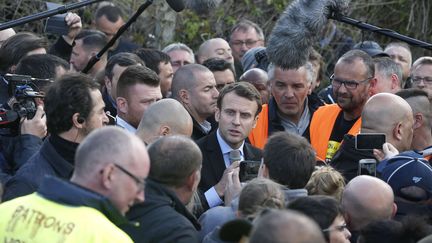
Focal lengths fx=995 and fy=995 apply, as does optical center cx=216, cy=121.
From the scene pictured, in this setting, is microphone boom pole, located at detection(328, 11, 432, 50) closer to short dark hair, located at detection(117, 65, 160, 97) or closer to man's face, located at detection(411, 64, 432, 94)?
short dark hair, located at detection(117, 65, 160, 97)

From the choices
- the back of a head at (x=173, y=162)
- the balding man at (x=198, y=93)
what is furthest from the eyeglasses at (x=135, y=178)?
the balding man at (x=198, y=93)

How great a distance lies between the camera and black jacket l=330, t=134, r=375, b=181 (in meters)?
6.96

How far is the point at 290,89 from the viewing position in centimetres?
838

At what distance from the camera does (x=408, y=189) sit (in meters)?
6.19

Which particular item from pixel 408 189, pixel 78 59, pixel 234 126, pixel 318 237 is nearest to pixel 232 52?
pixel 78 59

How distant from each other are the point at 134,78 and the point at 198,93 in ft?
2.89

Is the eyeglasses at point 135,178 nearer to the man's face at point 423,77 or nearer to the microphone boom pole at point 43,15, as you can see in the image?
the microphone boom pole at point 43,15

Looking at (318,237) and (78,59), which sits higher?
(318,237)

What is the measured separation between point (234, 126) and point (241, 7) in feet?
22.6

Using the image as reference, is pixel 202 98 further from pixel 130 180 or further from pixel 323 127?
pixel 130 180

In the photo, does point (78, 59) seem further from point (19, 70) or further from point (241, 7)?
point (241, 7)

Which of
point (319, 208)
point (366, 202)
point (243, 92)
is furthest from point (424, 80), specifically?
point (319, 208)

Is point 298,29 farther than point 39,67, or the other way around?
point 298,29

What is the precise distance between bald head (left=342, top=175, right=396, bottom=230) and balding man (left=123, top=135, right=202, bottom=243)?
96 cm
